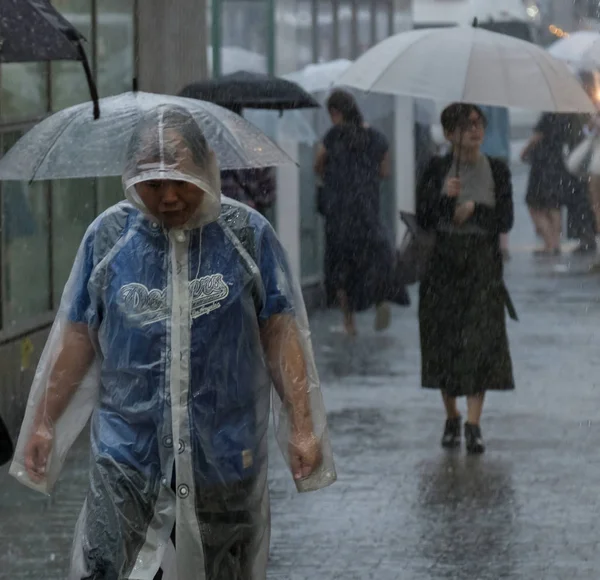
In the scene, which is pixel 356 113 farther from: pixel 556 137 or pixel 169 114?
pixel 169 114

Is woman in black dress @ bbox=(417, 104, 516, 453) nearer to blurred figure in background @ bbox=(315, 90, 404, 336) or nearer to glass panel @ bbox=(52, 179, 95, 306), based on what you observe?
glass panel @ bbox=(52, 179, 95, 306)

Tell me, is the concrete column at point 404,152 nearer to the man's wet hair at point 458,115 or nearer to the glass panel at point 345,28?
the glass panel at point 345,28

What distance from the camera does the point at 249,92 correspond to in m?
12.2

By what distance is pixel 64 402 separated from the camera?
212 inches

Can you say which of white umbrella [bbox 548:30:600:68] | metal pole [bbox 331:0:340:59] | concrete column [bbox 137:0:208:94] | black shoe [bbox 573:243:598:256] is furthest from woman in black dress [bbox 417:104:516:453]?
white umbrella [bbox 548:30:600:68]

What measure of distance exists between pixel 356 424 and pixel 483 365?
102 cm

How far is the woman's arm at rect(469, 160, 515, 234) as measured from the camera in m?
10.1

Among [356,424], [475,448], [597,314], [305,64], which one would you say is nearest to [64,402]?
[475,448]

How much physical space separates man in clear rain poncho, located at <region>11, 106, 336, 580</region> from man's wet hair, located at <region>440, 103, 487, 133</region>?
489 cm

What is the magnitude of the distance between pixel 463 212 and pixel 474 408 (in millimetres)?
1011

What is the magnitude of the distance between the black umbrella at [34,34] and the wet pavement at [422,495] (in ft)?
7.21

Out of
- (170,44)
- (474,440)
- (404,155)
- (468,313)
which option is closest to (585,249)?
(404,155)

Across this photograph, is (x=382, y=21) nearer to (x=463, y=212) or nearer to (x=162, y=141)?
(x=463, y=212)

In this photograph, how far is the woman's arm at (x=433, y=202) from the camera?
10.1 meters
